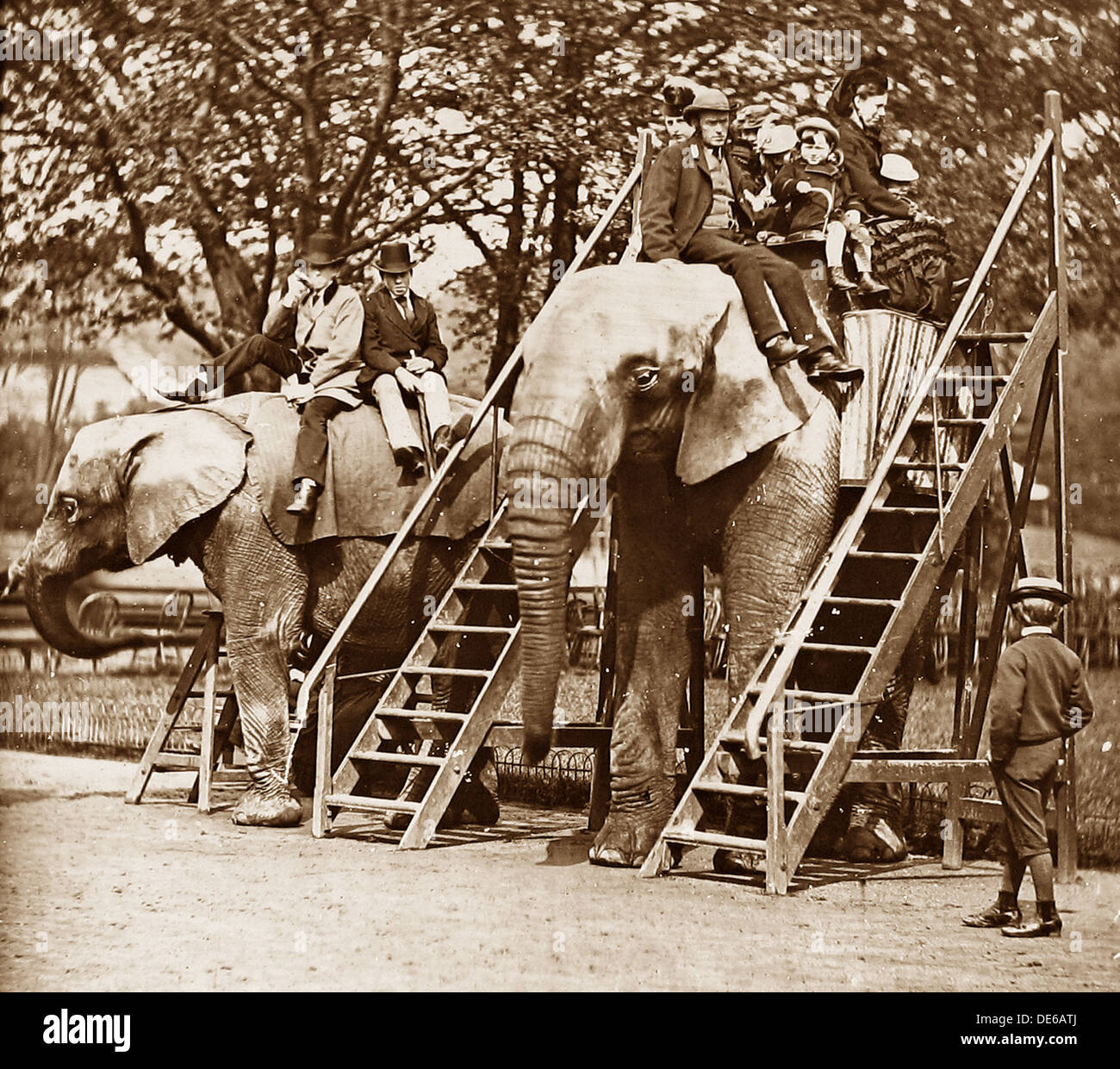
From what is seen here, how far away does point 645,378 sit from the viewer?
971cm

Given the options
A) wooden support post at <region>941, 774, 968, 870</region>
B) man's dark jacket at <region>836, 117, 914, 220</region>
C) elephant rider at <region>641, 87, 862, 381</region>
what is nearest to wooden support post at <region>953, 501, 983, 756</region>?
wooden support post at <region>941, 774, 968, 870</region>

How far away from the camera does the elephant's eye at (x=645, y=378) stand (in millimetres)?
9688

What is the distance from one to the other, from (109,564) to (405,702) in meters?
2.29

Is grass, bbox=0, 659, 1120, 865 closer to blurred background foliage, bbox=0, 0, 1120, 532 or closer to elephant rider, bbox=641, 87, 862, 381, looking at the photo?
blurred background foliage, bbox=0, 0, 1120, 532

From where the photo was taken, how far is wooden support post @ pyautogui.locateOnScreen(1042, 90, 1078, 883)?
33.2 feet

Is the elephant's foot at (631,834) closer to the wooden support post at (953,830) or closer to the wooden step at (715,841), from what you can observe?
the wooden step at (715,841)

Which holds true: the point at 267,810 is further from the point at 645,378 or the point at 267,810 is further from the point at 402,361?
the point at 645,378

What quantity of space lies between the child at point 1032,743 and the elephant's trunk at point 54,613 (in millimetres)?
6125

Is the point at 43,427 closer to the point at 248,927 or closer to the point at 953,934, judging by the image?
the point at 248,927

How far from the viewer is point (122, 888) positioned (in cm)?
970

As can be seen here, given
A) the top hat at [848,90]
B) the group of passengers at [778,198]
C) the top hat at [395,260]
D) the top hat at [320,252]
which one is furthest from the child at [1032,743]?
the top hat at [320,252]

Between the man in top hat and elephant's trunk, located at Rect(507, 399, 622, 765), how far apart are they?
2749 millimetres

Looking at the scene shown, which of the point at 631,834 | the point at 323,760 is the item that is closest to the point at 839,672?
the point at 631,834

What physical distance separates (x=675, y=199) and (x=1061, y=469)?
2.36 meters
